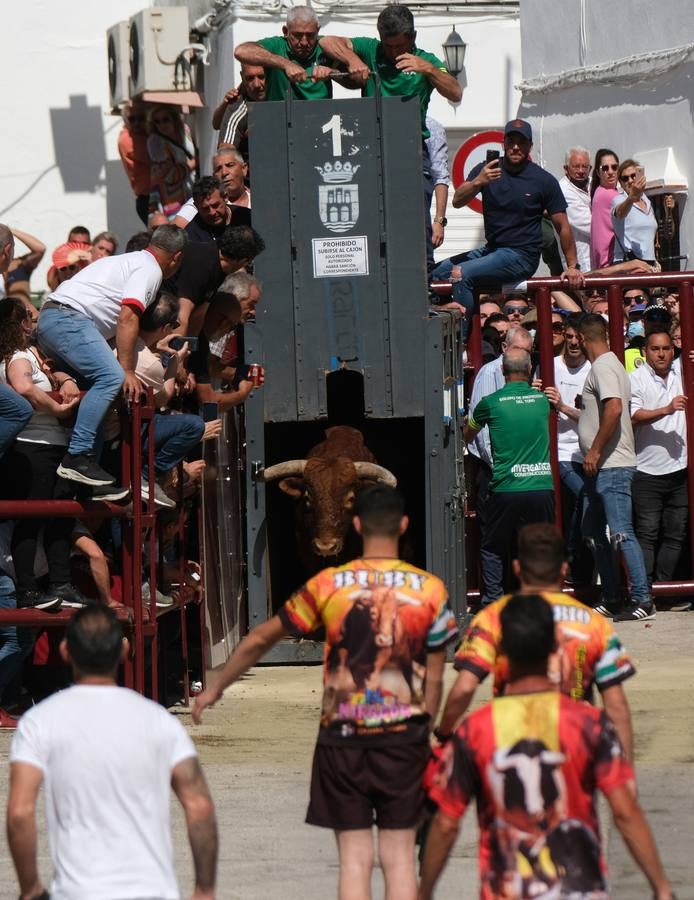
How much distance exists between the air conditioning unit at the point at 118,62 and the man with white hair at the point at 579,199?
305 inches

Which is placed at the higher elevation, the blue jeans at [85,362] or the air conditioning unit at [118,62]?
the air conditioning unit at [118,62]

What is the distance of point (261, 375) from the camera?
40.0 ft

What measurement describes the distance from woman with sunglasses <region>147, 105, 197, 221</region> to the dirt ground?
11025 millimetres

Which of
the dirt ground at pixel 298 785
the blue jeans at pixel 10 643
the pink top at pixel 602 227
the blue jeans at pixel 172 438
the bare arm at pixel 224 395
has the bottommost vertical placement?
the dirt ground at pixel 298 785

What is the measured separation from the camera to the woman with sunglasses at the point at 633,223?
16.2 metres

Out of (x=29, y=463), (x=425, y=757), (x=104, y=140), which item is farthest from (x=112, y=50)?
(x=425, y=757)

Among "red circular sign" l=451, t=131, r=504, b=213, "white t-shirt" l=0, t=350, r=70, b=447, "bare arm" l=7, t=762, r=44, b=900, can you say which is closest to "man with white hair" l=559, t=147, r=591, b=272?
"red circular sign" l=451, t=131, r=504, b=213

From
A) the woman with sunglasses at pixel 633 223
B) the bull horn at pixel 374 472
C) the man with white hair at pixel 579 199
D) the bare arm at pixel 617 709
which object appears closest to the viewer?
the bare arm at pixel 617 709

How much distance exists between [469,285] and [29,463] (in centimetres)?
460

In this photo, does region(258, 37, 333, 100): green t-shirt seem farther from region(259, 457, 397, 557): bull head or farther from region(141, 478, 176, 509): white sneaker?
region(141, 478, 176, 509): white sneaker

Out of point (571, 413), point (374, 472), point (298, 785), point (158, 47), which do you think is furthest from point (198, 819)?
point (158, 47)

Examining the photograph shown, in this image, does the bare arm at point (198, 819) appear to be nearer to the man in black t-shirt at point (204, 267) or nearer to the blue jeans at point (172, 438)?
the blue jeans at point (172, 438)

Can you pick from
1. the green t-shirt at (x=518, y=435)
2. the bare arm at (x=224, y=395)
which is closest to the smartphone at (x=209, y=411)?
the bare arm at (x=224, y=395)

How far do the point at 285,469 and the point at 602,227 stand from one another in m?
5.08
